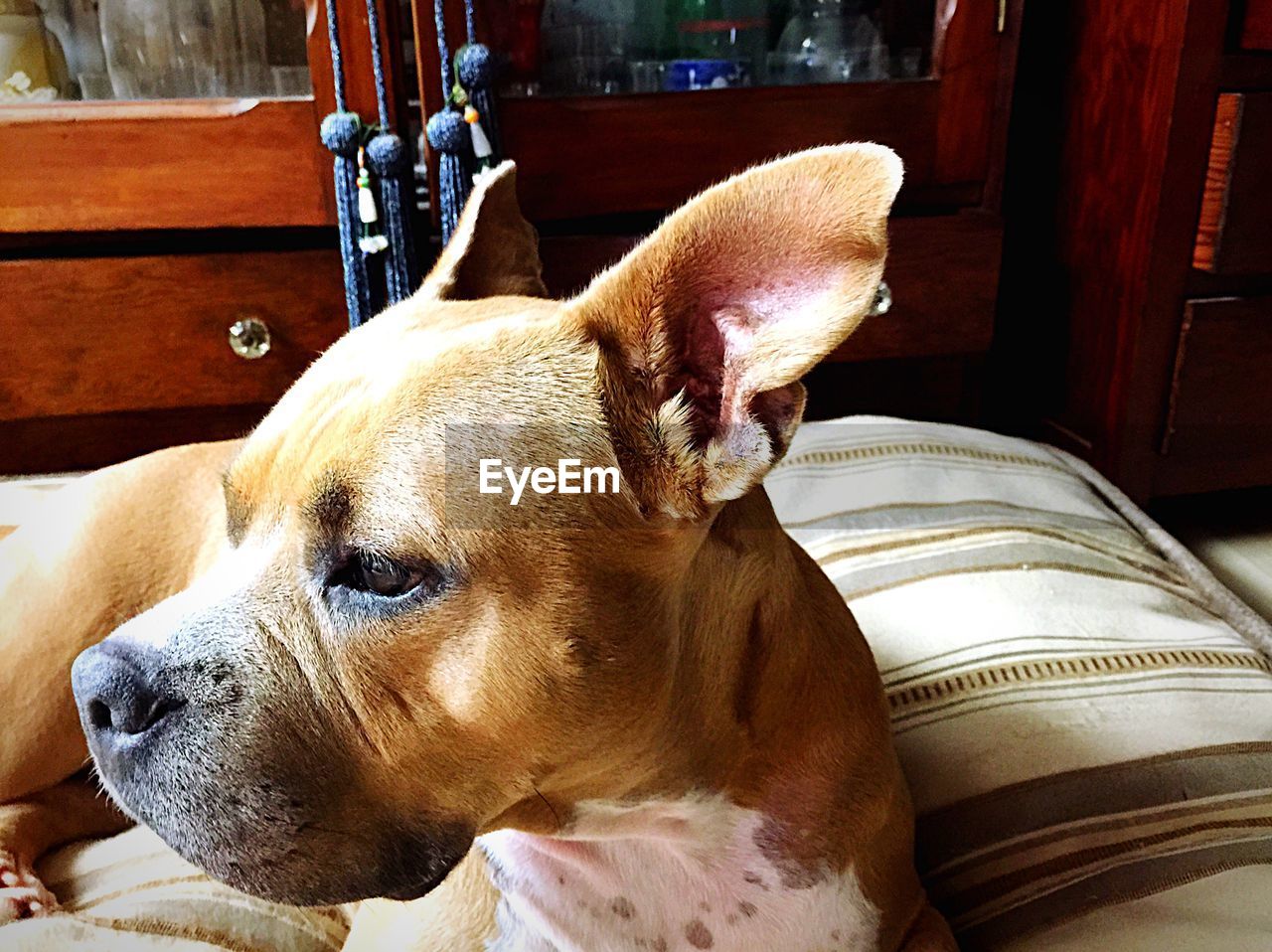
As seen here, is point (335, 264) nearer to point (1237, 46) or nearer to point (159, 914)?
point (159, 914)

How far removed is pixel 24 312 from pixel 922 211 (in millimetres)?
1624

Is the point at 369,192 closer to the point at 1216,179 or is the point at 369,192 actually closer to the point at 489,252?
the point at 489,252

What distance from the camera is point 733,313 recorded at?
30.0 inches

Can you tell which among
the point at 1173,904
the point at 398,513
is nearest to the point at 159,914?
the point at 398,513

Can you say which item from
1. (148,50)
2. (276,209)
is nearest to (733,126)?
(276,209)

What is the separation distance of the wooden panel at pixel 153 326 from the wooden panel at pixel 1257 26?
1.56 meters

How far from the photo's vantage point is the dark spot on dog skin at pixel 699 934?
3.02 ft

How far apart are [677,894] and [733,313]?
1.65 feet

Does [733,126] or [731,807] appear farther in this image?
[733,126]

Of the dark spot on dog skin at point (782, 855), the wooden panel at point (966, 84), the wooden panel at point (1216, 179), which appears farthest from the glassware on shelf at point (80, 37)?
the wooden panel at point (1216, 179)

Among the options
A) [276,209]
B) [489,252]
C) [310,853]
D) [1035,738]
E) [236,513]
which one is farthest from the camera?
[276,209]

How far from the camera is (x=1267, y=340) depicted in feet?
6.46

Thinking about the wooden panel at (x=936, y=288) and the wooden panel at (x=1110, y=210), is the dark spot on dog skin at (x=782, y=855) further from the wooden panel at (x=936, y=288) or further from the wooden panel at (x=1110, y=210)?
the wooden panel at (x=1110, y=210)

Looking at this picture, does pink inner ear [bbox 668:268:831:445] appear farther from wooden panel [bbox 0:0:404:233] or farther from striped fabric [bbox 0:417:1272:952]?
wooden panel [bbox 0:0:404:233]
